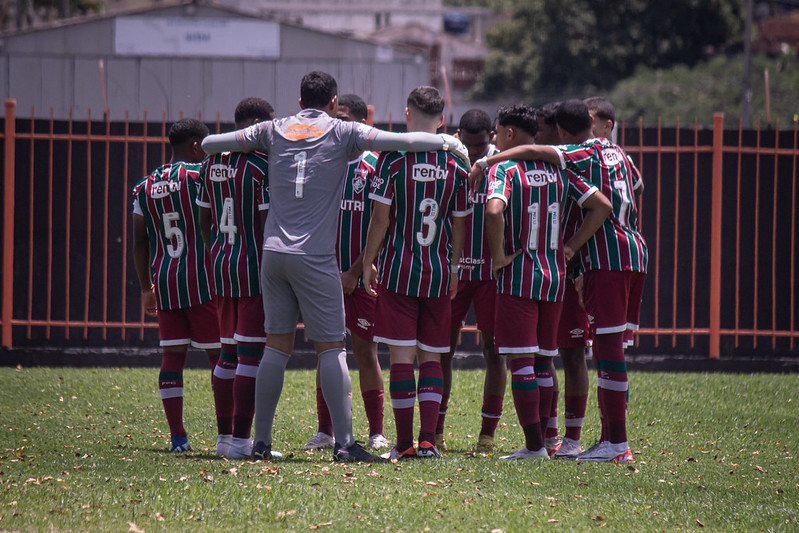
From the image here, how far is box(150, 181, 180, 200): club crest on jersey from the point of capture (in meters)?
6.09

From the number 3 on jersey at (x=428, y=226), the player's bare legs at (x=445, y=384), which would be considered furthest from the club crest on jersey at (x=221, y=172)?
the player's bare legs at (x=445, y=384)

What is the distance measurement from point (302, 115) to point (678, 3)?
42748 mm

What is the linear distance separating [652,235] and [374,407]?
473 cm

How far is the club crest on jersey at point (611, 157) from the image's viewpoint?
5961mm

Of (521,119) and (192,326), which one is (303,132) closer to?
(521,119)

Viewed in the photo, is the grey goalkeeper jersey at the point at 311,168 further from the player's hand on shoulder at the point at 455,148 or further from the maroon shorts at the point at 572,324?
the maroon shorts at the point at 572,324

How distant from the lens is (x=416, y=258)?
18.3ft

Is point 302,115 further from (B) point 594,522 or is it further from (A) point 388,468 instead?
(B) point 594,522

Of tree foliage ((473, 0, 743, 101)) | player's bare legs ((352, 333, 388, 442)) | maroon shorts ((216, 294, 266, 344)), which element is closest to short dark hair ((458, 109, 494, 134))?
player's bare legs ((352, 333, 388, 442))

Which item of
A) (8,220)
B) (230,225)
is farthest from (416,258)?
(8,220)

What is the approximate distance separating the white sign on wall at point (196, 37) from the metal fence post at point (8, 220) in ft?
65.1

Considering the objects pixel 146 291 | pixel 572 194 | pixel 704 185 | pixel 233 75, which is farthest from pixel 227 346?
pixel 233 75

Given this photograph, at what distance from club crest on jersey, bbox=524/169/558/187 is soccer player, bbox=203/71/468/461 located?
49 cm

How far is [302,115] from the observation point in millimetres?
5500
